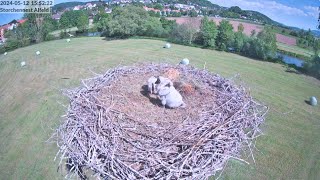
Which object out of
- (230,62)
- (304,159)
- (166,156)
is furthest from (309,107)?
(166,156)

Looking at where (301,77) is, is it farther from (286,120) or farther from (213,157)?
(213,157)

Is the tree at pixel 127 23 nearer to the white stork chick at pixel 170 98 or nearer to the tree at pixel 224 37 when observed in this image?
the tree at pixel 224 37

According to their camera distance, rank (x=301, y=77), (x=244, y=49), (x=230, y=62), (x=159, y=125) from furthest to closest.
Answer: (x=244, y=49)
(x=230, y=62)
(x=301, y=77)
(x=159, y=125)

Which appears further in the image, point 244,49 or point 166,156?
point 244,49

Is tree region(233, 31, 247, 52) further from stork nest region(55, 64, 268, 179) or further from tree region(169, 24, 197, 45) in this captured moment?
stork nest region(55, 64, 268, 179)

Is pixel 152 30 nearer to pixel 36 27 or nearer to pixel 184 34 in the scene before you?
pixel 184 34

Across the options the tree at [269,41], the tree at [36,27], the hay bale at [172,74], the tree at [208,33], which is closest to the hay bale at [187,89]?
the hay bale at [172,74]

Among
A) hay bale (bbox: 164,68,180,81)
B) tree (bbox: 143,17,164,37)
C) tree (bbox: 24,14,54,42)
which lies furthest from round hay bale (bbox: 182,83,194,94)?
tree (bbox: 24,14,54,42)
